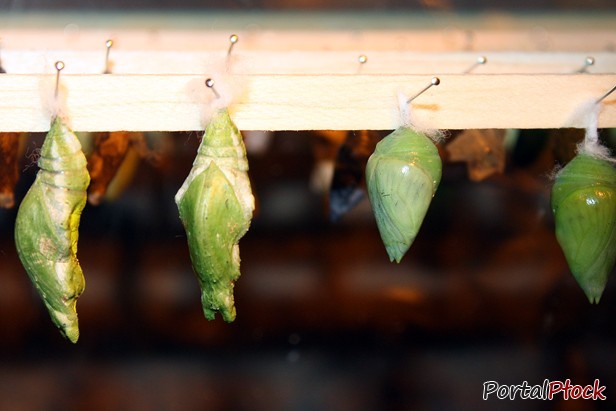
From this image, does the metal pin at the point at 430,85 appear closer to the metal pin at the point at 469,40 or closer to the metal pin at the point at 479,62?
the metal pin at the point at 479,62

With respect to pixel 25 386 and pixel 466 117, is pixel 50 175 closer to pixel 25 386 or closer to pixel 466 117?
pixel 466 117

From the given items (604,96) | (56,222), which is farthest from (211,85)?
(604,96)

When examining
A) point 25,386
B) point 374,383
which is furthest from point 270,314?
point 25,386

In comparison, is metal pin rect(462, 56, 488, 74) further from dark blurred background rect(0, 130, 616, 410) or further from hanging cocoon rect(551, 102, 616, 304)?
dark blurred background rect(0, 130, 616, 410)

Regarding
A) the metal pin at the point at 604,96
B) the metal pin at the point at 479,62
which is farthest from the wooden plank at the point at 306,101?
the metal pin at the point at 479,62

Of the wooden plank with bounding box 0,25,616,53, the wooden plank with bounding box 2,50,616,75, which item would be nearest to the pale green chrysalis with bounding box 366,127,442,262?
the wooden plank with bounding box 2,50,616,75

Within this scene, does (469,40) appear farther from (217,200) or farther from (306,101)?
(217,200)
